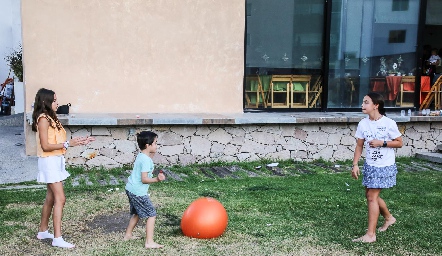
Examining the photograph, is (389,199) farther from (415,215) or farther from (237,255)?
(237,255)

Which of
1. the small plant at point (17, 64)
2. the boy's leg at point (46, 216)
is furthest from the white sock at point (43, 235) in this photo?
the small plant at point (17, 64)

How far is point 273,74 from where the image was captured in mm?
11281

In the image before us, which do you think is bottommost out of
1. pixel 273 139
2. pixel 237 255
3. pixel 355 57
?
pixel 237 255

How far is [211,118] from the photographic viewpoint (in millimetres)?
9617

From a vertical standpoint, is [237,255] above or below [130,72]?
below

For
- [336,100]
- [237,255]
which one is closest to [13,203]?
Result: [237,255]

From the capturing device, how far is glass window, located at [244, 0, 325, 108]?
11062 millimetres

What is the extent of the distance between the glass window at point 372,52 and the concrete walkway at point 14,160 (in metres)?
6.52

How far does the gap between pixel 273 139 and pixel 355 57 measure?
305 cm

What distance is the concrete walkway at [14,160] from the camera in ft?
27.6

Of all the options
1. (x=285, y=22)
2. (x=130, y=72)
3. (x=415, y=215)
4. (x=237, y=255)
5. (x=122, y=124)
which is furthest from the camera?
(x=285, y=22)

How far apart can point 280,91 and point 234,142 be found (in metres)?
2.02

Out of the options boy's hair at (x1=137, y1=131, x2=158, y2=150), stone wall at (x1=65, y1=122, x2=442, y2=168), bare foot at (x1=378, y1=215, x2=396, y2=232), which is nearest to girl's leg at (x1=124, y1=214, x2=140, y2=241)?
boy's hair at (x1=137, y1=131, x2=158, y2=150)

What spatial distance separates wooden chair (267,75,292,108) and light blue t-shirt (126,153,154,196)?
6540 mm
